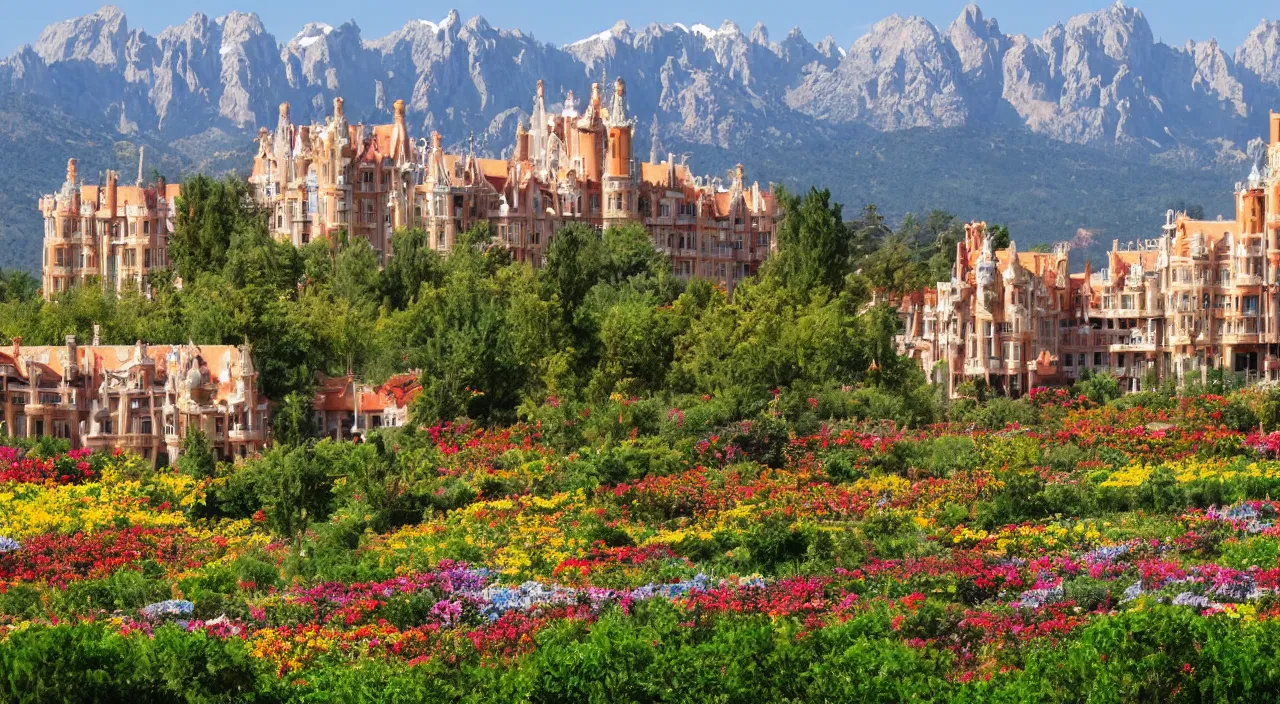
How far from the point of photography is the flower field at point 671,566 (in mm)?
41438

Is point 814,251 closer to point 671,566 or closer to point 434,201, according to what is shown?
point 434,201

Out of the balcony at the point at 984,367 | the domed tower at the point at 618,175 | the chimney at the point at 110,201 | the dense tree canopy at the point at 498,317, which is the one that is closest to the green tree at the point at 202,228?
the dense tree canopy at the point at 498,317

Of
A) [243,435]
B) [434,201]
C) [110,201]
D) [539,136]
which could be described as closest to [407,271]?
[434,201]

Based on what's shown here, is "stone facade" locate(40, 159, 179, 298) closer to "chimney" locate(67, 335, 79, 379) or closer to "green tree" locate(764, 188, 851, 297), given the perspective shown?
"green tree" locate(764, 188, 851, 297)

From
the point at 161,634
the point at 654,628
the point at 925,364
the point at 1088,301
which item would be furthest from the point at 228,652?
the point at 1088,301

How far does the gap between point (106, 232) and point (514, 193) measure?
18.7 metres

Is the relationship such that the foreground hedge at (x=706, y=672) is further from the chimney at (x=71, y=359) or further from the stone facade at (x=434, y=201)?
the stone facade at (x=434, y=201)

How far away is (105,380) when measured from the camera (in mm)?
75250

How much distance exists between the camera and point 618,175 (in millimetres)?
113562

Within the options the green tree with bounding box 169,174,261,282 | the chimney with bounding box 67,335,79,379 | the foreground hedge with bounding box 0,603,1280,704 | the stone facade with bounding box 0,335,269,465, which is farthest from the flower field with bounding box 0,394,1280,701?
the green tree with bounding box 169,174,261,282

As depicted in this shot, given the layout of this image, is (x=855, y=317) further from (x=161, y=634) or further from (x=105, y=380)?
(x=161, y=634)

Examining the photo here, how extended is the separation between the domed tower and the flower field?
1490 inches

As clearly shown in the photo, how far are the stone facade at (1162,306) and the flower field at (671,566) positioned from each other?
10220mm

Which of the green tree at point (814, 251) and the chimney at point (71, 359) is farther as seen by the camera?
the green tree at point (814, 251)
